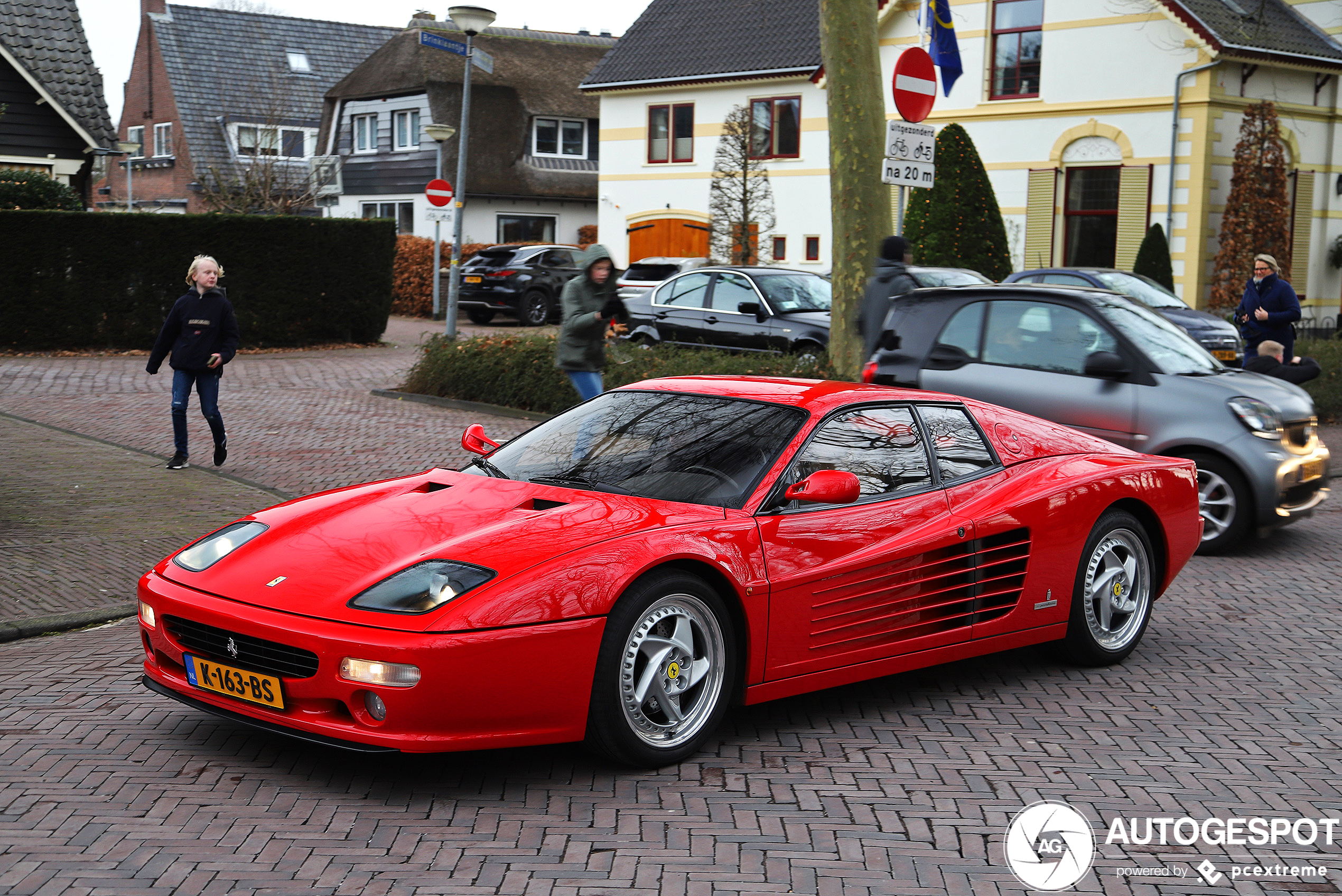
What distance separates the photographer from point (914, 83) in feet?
35.2

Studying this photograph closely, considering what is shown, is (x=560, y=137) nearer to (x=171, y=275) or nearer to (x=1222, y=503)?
(x=171, y=275)

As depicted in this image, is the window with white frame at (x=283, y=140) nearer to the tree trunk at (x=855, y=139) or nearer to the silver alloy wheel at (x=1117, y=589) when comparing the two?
the tree trunk at (x=855, y=139)

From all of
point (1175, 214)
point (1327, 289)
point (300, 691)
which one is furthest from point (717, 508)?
point (1327, 289)

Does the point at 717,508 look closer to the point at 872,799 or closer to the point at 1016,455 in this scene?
the point at 872,799

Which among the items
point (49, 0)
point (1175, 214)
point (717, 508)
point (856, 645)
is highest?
point (49, 0)

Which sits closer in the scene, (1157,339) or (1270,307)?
(1157,339)

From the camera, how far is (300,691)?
426cm

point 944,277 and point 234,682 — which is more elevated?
point 944,277

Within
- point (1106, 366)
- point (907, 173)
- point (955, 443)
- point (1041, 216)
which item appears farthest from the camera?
point (1041, 216)

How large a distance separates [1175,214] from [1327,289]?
5.18 meters

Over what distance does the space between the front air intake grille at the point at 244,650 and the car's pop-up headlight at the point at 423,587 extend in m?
0.25

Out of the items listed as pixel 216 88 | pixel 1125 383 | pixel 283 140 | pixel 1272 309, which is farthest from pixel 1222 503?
pixel 216 88

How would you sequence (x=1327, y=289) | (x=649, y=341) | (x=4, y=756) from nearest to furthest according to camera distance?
(x=4, y=756) → (x=649, y=341) → (x=1327, y=289)

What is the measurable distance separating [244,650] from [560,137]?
133 feet
